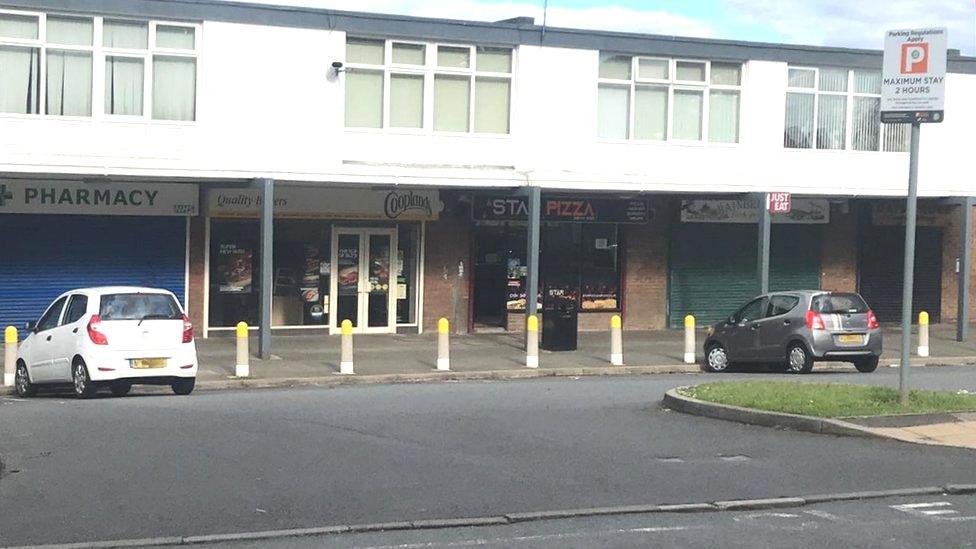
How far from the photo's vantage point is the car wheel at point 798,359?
74.0 ft

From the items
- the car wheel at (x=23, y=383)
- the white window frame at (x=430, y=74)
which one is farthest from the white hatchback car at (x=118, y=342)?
the white window frame at (x=430, y=74)

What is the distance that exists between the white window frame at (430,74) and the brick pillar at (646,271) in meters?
5.35

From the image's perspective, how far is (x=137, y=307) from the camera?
17781 mm

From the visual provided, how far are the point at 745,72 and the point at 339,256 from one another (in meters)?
9.83

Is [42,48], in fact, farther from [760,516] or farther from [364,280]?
[760,516]

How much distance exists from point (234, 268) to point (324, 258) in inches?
77.4

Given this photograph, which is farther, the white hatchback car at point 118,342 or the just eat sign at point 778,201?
the just eat sign at point 778,201

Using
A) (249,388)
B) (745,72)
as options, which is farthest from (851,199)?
(249,388)

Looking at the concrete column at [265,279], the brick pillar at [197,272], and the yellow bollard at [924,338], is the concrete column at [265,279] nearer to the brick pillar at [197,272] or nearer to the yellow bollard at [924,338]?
the brick pillar at [197,272]

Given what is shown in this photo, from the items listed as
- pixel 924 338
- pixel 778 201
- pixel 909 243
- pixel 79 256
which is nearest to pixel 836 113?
pixel 778 201

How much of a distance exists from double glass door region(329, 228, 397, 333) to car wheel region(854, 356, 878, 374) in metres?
10.4

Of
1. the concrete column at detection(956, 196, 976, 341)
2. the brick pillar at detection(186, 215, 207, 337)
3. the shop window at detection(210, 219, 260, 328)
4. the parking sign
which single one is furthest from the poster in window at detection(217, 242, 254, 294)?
the parking sign

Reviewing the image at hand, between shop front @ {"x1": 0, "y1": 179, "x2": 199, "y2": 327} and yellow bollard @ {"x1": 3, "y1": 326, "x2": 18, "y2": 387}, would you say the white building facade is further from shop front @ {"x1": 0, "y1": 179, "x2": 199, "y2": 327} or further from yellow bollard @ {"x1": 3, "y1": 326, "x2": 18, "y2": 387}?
yellow bollard @ {"x1": 3, "y1": 326, "x2": 18, "y2": 387}

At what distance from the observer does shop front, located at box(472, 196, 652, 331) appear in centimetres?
2964
